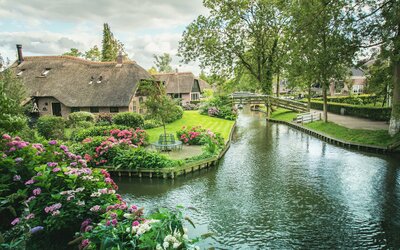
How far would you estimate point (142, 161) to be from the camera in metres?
16.1

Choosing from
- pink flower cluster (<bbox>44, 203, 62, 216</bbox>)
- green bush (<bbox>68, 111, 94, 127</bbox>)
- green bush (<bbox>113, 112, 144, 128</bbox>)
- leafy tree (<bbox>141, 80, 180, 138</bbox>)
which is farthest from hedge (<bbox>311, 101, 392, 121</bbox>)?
pink flower cluster (<bbox>44, 203, 62, 216</bbox>)

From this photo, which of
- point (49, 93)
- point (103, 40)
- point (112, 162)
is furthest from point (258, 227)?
point (103, 40)

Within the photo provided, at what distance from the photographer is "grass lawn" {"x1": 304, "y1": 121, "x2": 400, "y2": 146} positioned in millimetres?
20656

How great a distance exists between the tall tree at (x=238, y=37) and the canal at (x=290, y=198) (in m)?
22.4

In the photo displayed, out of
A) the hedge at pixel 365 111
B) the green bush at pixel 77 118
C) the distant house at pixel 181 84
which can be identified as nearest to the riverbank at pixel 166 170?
the green bush at pixel 77 118

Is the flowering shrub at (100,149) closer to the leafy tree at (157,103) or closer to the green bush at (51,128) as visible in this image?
the leafy tree at (157,103)

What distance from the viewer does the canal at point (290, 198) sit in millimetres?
9492

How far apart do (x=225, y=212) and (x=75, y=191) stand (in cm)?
694

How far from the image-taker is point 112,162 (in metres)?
16.6

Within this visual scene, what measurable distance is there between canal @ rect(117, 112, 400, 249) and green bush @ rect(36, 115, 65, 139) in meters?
9.93

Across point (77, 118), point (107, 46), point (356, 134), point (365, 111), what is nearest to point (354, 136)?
point (356, 134)

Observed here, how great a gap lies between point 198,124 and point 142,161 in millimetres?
16344

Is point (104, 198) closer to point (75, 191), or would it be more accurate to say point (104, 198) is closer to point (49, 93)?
point (75, 191)

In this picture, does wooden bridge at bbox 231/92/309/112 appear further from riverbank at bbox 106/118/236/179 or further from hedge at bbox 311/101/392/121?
riverbank at bbox 106/118/236/179
